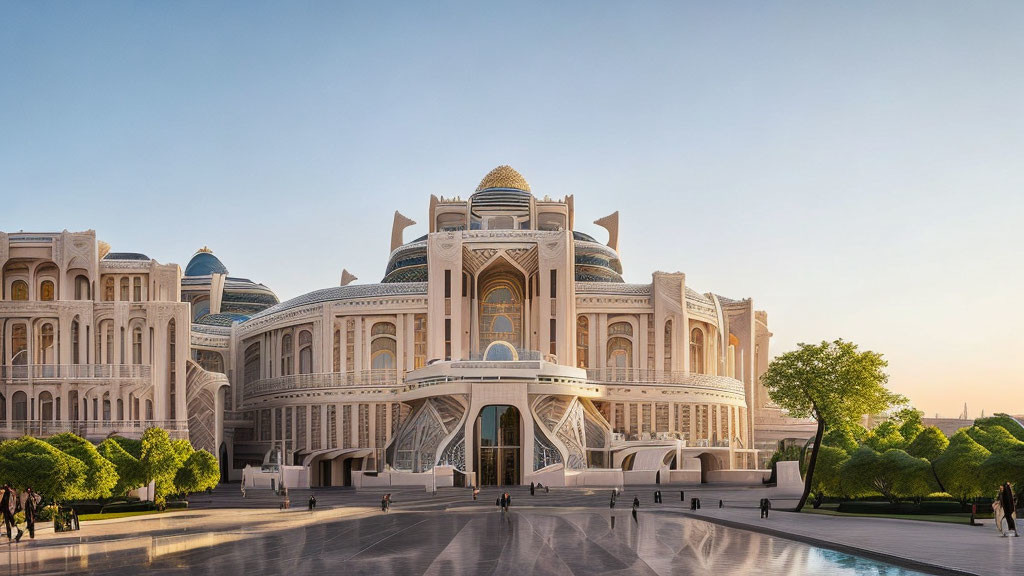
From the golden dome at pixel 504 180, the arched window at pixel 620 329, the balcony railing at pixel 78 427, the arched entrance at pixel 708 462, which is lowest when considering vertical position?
the arched entrance at pixel 708 462

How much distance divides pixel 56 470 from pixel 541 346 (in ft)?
158

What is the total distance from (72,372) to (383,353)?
2617cm

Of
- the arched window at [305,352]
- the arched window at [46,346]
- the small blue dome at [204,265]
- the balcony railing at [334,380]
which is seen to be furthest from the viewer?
the small blue dome at [204,265]

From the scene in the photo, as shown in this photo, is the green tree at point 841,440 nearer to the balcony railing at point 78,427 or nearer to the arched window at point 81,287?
the balcony railing at point 78,427

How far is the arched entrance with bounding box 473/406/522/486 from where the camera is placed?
7406cm

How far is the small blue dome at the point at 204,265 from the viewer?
117688mm

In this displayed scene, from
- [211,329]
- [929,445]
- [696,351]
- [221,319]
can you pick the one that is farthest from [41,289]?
[929,445]

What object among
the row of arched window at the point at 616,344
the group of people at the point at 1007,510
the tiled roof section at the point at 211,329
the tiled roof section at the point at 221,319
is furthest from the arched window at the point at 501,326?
the group of people at the point at 1007,510

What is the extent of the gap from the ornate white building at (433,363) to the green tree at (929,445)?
75.6ft

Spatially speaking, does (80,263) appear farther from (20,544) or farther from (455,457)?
(20,544)

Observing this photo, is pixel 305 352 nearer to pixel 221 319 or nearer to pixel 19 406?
pixel 221 319

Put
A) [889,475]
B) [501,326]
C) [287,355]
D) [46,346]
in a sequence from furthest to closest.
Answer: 1. [287,355]
2. [501,326]
3. [46,346]
4. [889,475]

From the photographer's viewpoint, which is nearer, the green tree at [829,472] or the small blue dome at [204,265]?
the green tree at [829,472]

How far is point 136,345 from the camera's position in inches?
2972
